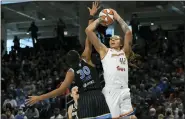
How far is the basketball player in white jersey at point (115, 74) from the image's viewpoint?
5926mm

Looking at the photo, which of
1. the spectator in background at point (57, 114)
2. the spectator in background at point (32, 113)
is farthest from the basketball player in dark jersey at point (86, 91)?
the spectator in background at point (32, 113)

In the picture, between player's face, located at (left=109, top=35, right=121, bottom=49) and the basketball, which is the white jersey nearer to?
player's face, located at (left=109, top=35, right=121, bottom=49)

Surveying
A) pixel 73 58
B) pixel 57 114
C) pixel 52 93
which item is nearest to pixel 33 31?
pixel 57 114

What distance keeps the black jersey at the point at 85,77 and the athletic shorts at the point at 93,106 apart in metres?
0.09

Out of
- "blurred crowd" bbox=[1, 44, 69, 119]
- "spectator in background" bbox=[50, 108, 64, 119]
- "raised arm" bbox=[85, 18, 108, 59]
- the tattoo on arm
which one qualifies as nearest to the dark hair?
"raised arm" bbox=[85, 18, 108, 59]

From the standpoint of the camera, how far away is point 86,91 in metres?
5.97

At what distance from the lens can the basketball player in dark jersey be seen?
5848mm

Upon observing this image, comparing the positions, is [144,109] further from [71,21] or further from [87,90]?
[71,21]

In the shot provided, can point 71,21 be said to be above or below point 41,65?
above

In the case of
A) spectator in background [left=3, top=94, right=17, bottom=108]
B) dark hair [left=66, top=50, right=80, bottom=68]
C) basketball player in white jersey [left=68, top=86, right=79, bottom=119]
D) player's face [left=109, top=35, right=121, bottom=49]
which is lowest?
spectator in background [left=3, top=94, right=17, bottom=108]

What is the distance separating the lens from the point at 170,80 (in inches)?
622

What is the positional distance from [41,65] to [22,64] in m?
1.03

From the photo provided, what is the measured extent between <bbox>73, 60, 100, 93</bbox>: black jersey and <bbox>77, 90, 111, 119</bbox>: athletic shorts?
88 millimetres

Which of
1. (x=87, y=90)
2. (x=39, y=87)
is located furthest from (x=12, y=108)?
(x=87, y=90)
